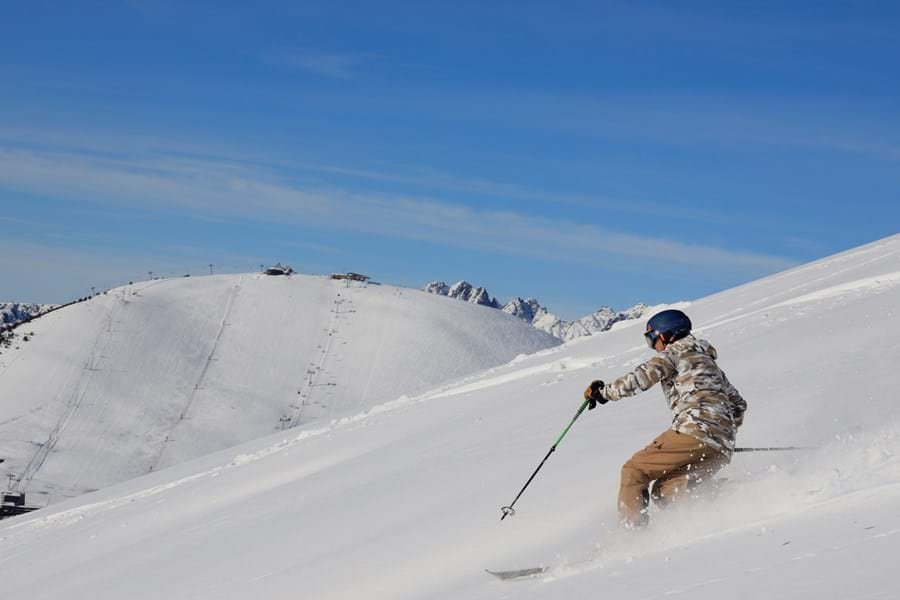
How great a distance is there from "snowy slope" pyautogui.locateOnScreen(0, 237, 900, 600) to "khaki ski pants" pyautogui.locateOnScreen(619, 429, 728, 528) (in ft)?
0.54

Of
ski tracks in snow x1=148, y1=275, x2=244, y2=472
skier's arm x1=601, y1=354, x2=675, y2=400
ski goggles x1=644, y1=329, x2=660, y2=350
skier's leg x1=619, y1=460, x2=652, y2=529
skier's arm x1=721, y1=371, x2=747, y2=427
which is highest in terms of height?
ski tracks in snow x1=148, y1=275, x2=244, y2=472

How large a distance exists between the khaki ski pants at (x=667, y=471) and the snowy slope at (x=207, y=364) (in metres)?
50.2

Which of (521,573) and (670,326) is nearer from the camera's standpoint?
(521,573)

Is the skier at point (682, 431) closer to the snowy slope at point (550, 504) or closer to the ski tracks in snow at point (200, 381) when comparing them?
the snowy slope at point (550, 504)

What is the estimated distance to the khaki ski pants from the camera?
8.01 m

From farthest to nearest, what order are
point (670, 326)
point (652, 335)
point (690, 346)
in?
point (652, 335), point (670, 326), point (690, 346)

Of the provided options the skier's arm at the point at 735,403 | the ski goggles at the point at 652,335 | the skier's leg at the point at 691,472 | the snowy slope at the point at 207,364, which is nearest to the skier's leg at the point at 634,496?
the skier's leg at the point at 691,472

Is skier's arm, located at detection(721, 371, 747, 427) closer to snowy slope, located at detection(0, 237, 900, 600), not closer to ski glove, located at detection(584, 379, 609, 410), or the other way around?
snowy slope, located at detection(0, 237, 900, 600)

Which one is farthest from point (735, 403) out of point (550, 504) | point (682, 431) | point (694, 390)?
point (550, 504)

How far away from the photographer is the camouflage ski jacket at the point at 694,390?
26.4 feet

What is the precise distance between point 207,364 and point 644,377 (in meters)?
69.7

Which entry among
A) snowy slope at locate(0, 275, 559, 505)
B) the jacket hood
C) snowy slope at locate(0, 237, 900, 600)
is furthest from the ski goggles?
snowy slope at locate(0, 275, 559, 505)

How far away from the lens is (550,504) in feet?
33.0

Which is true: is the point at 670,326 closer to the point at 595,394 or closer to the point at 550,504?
the point at 595,394
